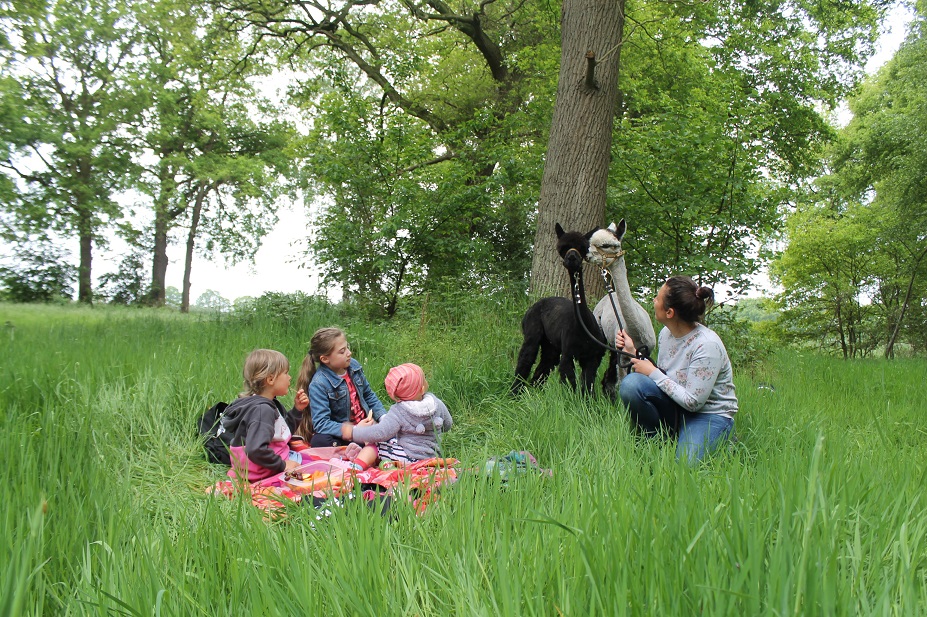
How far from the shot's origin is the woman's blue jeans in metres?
3.88

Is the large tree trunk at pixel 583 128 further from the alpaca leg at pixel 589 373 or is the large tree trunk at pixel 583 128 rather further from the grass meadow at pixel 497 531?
the grass meadow at pixel 497 531

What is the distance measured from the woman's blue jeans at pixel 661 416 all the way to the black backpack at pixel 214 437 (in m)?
2.64

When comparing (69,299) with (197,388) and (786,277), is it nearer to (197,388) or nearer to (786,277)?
(197,388)

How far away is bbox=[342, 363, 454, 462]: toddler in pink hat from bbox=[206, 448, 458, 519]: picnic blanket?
0.20 metres

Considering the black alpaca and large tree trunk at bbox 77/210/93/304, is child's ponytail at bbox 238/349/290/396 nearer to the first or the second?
the black alpaca

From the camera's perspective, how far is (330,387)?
479cm

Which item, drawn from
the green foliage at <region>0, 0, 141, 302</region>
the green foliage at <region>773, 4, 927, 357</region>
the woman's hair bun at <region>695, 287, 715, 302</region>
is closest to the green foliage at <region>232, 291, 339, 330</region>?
the green foliage at <region>0, 0, 141, 302</region>

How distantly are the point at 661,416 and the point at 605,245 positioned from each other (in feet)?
4.06

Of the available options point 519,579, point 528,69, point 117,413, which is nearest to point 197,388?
point 117,413

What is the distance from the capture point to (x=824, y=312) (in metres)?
18.6

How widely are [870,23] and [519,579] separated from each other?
1536 cm

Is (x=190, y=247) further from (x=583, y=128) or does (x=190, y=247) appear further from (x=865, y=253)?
(x=865, y=253)

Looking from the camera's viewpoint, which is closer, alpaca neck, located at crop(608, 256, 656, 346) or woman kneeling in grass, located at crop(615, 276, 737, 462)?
woman kneeling in grass, located at crop(615, 276, 737, 462)

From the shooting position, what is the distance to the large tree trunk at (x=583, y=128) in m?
7.57
